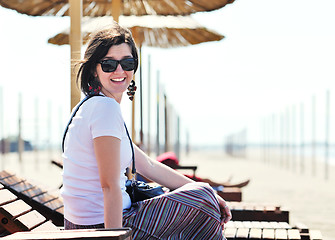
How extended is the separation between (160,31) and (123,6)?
0.91m

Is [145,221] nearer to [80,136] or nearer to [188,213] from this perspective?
[188,213]

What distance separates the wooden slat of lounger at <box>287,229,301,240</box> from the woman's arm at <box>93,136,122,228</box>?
170 cm

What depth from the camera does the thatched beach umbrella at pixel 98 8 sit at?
138 inches

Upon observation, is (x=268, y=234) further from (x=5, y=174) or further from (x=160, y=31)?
(x=160, y=31)

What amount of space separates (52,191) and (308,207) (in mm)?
5087

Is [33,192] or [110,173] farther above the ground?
[110,173]

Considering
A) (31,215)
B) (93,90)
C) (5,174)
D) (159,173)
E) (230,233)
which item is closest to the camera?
(93,90)

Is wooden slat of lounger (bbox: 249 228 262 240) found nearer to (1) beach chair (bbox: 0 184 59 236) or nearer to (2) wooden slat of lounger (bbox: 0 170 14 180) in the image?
(1) beach chair (bbox: 0 184 59 236)

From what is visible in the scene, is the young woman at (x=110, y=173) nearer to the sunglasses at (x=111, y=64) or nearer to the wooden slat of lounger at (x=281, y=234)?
the sunglasses at (x=111, y=64)

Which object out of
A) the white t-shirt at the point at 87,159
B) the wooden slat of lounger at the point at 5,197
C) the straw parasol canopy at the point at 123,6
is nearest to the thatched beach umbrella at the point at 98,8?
Result: the straw parasol canopy at the point at 123,6

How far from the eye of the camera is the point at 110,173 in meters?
1.70

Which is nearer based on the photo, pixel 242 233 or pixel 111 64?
pixel 111 64

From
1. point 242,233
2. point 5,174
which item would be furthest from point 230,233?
point 5,174

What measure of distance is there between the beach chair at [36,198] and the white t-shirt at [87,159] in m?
1.35
